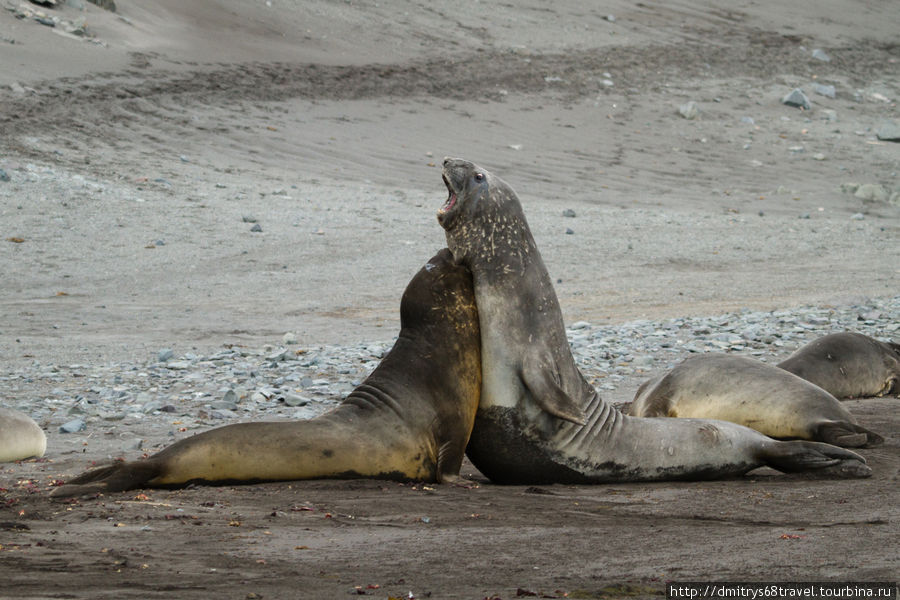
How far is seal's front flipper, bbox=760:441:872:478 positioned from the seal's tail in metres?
3.28

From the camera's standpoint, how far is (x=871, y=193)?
22344 mm

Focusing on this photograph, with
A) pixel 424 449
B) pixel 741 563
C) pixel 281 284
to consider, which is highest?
pixel 741 563

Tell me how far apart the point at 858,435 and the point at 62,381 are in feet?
18.4

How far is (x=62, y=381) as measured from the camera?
8.91 metres

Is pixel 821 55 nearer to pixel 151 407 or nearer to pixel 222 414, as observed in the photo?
pixel 222 414

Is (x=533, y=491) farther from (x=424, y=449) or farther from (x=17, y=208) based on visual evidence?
(x=17, y=208)

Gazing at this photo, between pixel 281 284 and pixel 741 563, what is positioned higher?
pixel 741 563

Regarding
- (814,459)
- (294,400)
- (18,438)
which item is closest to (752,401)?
(814,459)

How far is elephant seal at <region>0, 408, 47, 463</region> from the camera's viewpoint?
21.4ft

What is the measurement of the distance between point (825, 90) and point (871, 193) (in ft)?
25.7

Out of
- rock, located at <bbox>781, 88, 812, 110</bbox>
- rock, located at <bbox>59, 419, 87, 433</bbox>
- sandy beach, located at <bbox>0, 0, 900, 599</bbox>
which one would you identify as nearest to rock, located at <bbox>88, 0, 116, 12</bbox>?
sandy beach, located at <bbox>0, 0, 900, 599</bbox>

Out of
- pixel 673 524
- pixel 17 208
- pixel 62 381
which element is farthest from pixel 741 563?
pixel 17 208

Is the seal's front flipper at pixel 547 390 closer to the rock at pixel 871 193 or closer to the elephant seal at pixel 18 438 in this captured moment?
the elephant seal at pixel 18 438

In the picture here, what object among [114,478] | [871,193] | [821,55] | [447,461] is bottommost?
[114,478]
